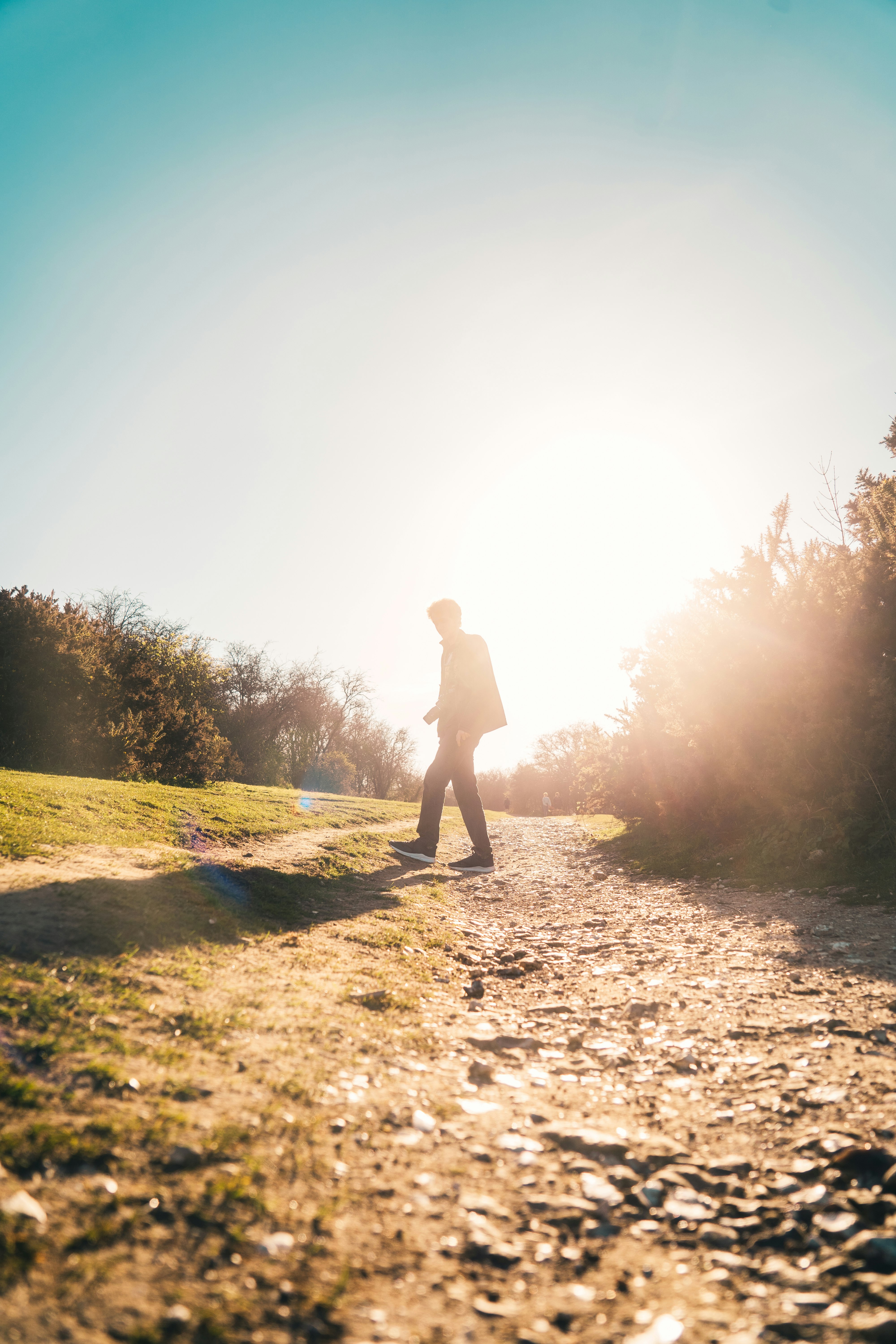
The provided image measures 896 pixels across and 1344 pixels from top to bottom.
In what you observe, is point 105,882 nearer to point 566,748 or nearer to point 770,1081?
point 770,1081

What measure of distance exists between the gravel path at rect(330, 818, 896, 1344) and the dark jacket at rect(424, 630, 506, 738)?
14.4 ft

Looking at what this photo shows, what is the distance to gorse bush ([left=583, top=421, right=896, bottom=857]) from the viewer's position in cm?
730

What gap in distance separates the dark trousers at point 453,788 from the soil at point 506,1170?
13.8ft

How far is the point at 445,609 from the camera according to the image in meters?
9.10

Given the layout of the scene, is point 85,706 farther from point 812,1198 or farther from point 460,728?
point 812,1198

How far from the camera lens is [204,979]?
3.29 meters

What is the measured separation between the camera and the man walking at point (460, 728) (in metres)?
8.48

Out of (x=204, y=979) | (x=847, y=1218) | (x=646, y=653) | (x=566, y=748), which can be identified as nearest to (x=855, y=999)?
(x=847, y=1218)

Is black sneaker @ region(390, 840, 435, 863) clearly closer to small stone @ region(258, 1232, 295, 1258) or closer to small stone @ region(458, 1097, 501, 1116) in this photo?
small stone @ region(458, 1097, 501, 1116)

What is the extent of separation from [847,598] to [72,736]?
20412 millimetres

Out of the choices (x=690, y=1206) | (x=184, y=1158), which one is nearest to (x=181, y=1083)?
(x=184, y=1158)

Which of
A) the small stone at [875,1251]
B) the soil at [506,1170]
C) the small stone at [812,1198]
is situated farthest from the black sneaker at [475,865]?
the small stone at [875,1251]

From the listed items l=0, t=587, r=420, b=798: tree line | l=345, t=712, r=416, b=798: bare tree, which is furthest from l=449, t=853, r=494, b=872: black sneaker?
l=345, t=712, r=416, b=798: bare tree

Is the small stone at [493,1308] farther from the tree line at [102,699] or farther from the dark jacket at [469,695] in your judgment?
the tree line at [102,699]
